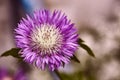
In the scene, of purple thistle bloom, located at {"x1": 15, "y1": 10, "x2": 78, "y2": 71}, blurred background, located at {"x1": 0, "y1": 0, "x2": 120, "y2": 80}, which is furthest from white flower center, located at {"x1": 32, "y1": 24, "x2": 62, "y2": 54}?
blurred background, located at {"x1": 0, "y1": 0, "x2": 120, "y2": 80}

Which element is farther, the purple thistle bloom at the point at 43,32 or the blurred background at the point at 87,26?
the blurred background at the point at 87,26

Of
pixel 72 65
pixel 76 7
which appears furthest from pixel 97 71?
pixel 76 7

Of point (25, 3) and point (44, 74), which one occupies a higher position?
point (25, 3)

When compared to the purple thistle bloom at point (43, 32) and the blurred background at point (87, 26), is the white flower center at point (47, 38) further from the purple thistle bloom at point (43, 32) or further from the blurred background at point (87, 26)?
the blurred background at point (87, 26)

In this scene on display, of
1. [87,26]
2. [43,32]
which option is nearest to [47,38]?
[43,32]

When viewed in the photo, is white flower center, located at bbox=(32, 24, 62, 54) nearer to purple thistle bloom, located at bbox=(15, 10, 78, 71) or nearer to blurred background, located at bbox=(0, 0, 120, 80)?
purple thistle bloom, located at bbox=(15, 10, 78, 71)

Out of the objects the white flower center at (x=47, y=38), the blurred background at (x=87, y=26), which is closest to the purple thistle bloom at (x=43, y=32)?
the white flower center at (x=47, y=38)

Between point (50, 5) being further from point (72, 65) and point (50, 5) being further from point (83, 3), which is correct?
point (72, 65)
